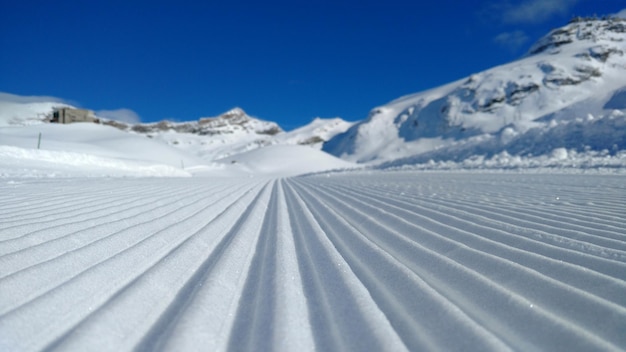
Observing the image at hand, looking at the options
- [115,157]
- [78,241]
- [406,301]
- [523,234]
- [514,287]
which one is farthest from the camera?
[115,157]

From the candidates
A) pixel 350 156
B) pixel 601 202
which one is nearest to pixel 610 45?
pixel 350 156

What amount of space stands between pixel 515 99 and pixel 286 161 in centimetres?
4150

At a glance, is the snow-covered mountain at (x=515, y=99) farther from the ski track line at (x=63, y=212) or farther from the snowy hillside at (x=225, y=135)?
the ski track line at (x=63, y=212)

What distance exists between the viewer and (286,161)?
44.5m

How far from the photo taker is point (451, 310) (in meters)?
1.36

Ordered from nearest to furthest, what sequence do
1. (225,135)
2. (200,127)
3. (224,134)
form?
(225,135) < (224,134) < (200,127)

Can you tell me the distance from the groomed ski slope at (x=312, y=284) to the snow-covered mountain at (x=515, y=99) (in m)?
50.7

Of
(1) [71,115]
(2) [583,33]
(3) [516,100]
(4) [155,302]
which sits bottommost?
(4) [155,302]

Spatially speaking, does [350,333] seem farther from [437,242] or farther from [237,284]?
[437,242]

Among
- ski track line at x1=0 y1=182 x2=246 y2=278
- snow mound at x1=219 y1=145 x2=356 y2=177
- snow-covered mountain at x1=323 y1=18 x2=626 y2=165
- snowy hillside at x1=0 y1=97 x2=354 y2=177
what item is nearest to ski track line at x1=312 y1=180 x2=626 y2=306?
ski track line at x1=0 y1=182 x2=246 y2=278

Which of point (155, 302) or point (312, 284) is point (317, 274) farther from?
point (155, 302)

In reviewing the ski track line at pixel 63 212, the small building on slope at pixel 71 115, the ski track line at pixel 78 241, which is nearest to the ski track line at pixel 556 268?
the ski track line at pixel 78 241

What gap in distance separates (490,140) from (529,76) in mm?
54870

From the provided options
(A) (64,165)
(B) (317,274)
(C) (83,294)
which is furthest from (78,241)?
(A) (64,165)
